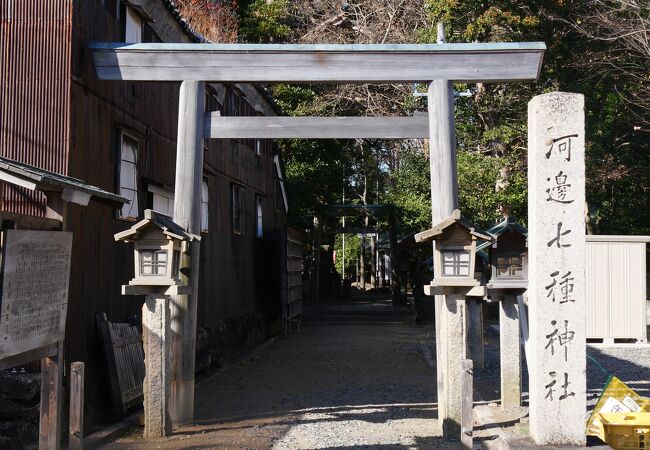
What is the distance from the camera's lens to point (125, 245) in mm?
11172

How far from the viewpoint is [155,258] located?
8977mm

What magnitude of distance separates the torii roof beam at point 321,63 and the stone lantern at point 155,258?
7.16ft

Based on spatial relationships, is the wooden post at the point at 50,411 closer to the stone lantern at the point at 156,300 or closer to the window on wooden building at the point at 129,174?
the stone lantern at the point at 156,300

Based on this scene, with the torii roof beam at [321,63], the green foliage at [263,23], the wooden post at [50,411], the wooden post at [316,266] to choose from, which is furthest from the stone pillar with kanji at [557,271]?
the wooden post at [316,266]

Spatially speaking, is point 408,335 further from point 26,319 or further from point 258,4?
point 26,319

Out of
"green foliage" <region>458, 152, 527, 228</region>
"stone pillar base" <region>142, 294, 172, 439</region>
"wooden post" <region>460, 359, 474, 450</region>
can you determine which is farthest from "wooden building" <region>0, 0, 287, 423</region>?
"green foliage" <region>458, 152, 527, 228</region>

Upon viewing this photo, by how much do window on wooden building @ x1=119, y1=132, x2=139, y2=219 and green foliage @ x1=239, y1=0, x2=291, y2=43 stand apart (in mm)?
18615

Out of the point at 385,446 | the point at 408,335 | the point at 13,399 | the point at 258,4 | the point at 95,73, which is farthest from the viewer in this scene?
the point at 258,4

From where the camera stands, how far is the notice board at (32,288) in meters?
5.89

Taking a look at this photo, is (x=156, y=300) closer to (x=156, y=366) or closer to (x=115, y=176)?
(x=156, y=366)

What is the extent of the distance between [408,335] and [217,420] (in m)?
12.9

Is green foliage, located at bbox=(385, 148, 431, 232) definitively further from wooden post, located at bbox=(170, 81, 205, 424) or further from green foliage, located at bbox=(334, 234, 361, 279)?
green foliage, located at bbox=(334, 234, 361, 279)

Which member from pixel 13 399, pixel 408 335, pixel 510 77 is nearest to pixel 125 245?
pixel 13 399

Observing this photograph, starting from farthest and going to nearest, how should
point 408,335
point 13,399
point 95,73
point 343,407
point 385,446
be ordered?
point 408,335 → point 343,407 → point 95,73 → point 385,446 → point 13,399
